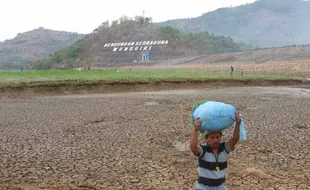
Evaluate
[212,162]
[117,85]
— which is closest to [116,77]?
[117,85]

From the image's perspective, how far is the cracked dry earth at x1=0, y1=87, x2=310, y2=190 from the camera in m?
6.92

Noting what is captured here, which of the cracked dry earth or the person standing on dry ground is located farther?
the cracked dry earth

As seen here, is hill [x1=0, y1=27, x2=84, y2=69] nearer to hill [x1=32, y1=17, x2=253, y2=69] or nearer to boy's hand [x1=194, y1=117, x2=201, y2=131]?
hill [x1=32, y1=17, x2=253, y2=69]

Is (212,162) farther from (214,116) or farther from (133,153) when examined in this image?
(133,153)

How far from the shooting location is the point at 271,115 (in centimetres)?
1427

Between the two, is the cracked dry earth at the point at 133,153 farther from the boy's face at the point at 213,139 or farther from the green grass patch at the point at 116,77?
the green grass patch at the point at 116,77

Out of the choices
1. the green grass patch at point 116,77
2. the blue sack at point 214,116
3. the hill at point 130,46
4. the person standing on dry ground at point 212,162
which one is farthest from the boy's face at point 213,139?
the hill at point 130,46

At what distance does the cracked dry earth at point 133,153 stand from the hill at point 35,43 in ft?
424

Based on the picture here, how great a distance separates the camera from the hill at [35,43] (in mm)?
145375

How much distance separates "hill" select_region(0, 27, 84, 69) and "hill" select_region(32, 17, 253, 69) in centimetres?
4594

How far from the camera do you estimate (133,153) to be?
8.78m

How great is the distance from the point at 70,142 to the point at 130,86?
61.2 ft

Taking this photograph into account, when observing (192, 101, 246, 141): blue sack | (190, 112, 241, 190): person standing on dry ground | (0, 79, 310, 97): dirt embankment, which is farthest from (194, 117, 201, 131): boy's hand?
(0, 79, 310, 97): dirt embankment

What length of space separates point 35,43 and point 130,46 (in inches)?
3361
